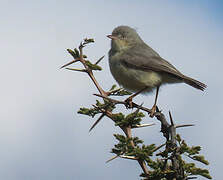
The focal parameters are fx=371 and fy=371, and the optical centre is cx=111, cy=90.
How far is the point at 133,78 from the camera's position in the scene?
7.69 metres

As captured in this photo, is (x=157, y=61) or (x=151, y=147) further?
(x=157, y=61)

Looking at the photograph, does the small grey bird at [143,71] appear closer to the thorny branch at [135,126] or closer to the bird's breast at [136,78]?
the bird's breast at [136,78]

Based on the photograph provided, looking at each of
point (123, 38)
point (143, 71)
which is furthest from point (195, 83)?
point (123, 38)

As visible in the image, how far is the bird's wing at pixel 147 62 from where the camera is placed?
762cm

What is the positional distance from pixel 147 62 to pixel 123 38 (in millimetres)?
1748

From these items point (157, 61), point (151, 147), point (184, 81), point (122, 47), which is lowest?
point (151, 147)

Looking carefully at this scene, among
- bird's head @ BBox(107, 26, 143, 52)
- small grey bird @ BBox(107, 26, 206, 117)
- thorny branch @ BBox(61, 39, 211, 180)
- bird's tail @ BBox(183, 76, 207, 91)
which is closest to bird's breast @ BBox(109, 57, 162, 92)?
small grey bird @ BBox(107, 26, 206, 117)

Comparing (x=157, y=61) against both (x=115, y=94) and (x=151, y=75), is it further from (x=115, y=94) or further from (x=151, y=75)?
(x=115, y=94)

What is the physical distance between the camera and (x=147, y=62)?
8047mm

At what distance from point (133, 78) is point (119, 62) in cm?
69

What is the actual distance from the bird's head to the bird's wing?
0.69m

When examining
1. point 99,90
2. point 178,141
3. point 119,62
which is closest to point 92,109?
point 99,90

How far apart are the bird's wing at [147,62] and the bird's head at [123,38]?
69 centimetres

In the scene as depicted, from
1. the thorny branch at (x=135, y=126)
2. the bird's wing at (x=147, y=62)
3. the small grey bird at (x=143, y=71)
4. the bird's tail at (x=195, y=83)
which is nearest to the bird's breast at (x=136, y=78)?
the small grey bird at (x=143, y=71)
